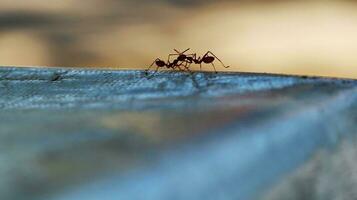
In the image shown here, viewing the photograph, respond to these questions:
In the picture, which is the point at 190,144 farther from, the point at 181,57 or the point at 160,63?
the point at 181,57

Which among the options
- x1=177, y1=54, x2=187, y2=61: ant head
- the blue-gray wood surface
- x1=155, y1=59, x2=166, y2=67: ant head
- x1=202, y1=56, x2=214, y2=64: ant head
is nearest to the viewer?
the blue-gray wood surface

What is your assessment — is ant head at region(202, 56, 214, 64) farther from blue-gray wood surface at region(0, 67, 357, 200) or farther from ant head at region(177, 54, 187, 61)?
blue-gray wood surface at region(0, 67, 357, 200)

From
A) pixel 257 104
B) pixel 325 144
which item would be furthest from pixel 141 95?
pixel 325 144

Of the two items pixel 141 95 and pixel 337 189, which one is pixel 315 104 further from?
pixel 141 95

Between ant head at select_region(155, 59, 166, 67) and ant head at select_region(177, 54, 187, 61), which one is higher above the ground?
ant head at select_region(155, 59, 166, 67)

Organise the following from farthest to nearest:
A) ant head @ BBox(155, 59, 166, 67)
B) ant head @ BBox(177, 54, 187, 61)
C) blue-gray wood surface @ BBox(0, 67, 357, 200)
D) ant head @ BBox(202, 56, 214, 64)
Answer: ant head @ BBox(202, 56, 214, 64), ant head @ BBox(177, 54, 187, 61), ant head @ BBox(155, 59, 166, 67), blue-gray wood surface @ BBox(0, 67, 357, 200)

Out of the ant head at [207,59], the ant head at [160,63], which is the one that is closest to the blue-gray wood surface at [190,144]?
the ant head at [160,63]

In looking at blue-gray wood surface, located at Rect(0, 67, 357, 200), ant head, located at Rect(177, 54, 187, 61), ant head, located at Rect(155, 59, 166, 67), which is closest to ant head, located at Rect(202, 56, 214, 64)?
ant head, located at Rect(177, 54, 187, 61)

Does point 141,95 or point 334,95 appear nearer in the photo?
point 334,95

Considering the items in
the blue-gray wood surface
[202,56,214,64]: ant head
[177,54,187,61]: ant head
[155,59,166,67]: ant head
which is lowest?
[202,56,214,64]: ant head
